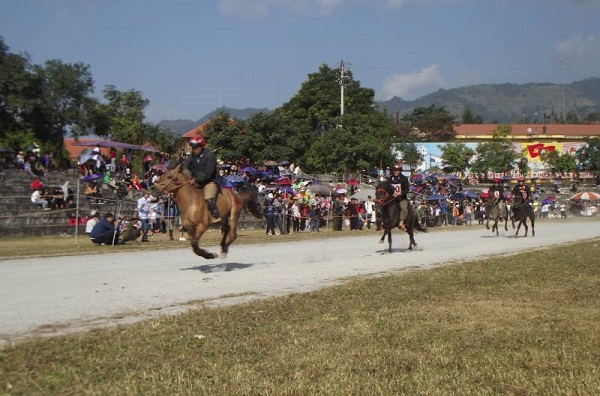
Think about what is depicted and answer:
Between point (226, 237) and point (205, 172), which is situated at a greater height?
point (205, 172)

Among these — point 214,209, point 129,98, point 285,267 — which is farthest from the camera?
point 129,98

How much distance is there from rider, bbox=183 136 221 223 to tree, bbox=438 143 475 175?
8908 cm

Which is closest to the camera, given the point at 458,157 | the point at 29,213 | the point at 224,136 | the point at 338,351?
the point at 338,351

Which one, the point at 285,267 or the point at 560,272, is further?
the point at 285,267

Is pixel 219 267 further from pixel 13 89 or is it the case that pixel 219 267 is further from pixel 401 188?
pixel 13 89

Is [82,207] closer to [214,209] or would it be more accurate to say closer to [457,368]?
[214,209]

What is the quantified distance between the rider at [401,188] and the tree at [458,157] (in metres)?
81.0

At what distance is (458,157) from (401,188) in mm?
82287

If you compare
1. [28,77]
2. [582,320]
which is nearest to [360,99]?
[28,77]

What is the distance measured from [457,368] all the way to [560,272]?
371 inches

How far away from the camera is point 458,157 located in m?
101

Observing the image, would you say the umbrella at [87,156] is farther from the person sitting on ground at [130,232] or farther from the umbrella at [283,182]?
the person sitting on ground at [130,232]

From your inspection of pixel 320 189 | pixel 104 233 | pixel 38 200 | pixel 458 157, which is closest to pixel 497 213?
pixel 320 189

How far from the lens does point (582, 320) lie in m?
9.02
